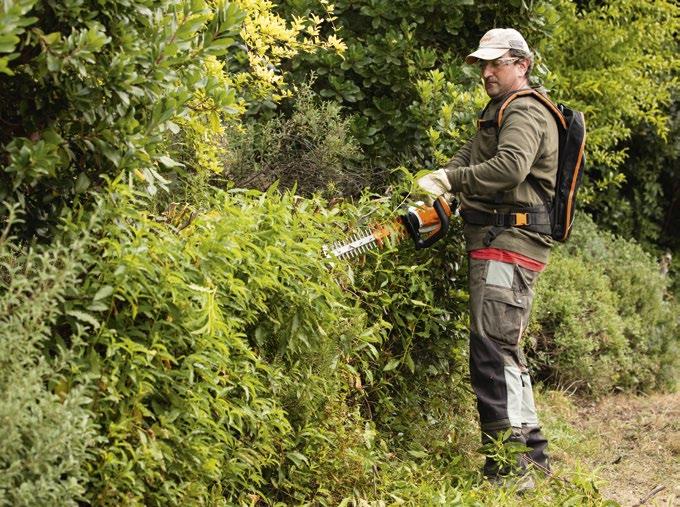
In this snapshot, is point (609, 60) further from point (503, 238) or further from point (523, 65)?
point (503, 238)

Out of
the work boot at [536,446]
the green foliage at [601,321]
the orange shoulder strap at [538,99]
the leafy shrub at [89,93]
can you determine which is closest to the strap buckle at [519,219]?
the orange shoulder strap at [538,99]

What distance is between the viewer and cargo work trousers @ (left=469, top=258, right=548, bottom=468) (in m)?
5.45

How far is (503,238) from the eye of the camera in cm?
546

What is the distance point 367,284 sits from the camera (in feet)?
17.4

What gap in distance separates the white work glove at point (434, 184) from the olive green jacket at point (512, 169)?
1.3 inches

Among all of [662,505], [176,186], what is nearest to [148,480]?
[176,186]

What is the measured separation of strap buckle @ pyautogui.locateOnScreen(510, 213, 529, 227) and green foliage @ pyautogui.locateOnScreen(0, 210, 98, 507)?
2750mm

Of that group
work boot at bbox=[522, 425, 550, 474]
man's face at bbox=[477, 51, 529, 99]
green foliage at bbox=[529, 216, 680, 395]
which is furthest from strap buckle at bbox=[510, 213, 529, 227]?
green foliage at bbox=[529, 216, 680, 395]

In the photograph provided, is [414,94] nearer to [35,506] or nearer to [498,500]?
[498,500]

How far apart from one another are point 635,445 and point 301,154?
324cm

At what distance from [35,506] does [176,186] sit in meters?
2.80

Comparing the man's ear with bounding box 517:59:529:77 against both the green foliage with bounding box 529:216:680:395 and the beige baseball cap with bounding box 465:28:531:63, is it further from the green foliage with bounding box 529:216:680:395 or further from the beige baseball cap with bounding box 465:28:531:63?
the green foliage with bounding box 529:216:680:395

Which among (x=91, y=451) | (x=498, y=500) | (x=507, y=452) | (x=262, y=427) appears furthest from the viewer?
(x=507, y=452)

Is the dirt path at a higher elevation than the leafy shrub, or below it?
below
